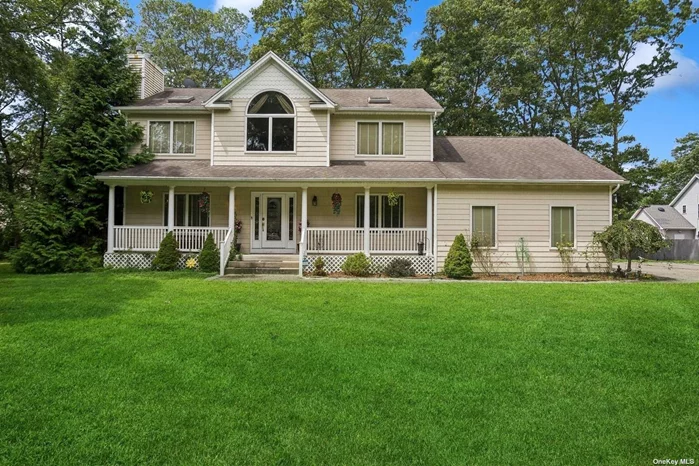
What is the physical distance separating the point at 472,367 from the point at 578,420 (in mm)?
1228

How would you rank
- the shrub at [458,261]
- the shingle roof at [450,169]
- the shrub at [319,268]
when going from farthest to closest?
the shingle roof at [450,169] < the shrub at [319,268] < the shrub at [458,261]

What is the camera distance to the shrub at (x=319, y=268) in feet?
41.5

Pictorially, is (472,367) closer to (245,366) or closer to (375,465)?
(375,465)

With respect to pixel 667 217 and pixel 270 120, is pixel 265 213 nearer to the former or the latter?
pixel 270 120

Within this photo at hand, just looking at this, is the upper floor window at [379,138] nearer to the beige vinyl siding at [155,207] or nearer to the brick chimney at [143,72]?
the beige vinyl siding at [155,207]

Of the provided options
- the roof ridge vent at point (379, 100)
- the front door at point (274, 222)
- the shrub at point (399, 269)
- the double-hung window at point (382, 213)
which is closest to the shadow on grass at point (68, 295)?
the front door at point (274, 222)

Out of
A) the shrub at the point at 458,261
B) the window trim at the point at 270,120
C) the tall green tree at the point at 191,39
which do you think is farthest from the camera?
the tall green tree at the point at 191,39

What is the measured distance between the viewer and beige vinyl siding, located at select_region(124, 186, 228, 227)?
15.2 metres

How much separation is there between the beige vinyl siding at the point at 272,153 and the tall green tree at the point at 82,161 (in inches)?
125

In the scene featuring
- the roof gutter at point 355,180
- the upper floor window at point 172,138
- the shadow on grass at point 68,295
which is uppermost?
the upper floor window at point 172,138

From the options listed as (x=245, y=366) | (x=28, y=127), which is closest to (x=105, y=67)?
(x=28, y=127)

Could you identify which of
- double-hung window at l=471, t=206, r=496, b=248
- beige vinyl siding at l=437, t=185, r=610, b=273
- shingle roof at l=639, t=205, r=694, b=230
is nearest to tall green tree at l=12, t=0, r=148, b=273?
beige vinyl siding at l=437, t=185, r=610, b=273

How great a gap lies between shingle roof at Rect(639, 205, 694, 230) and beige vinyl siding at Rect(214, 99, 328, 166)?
3430cm

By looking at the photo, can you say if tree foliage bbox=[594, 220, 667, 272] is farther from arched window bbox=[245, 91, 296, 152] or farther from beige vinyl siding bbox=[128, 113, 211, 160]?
beige vinyl siding bbox=[128, 113, 211, 160]
